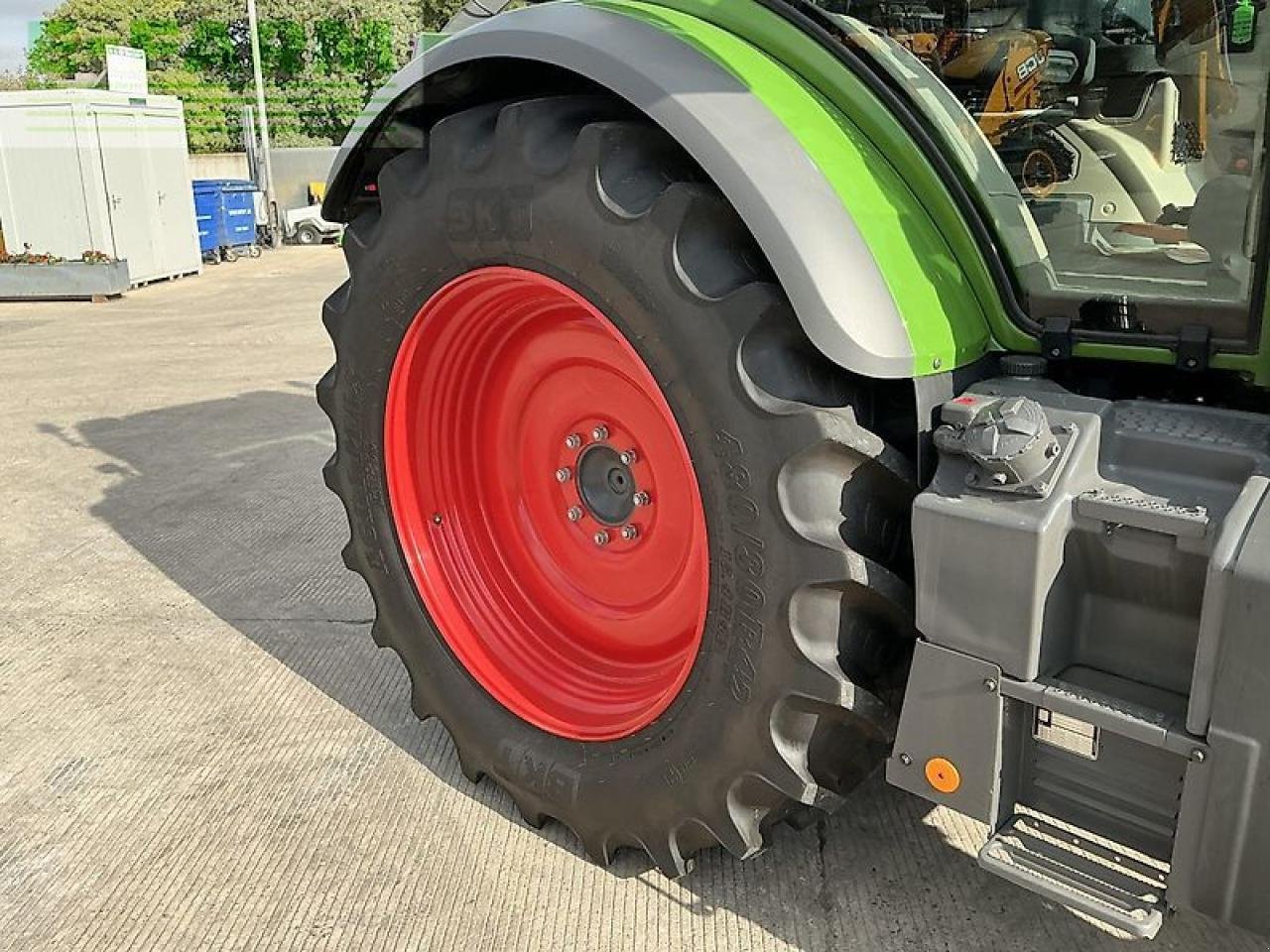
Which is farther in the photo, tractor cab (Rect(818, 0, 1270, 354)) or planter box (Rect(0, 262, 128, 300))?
planter box (Rect(0, 262, 128, 300))

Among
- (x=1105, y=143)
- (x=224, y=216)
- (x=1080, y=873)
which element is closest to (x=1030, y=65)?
(x=1105, y=143)

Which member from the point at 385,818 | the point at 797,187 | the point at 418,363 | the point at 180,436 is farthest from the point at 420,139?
the point at 180,436

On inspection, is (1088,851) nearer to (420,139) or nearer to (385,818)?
(385,818)

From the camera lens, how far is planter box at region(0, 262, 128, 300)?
1057cm

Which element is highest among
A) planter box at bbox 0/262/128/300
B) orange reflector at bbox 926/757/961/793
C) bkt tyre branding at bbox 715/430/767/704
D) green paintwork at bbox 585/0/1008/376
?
green paintwork at bbox 585/0/1008/376

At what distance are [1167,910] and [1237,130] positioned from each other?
110 cm

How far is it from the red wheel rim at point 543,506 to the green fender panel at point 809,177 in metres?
0.42

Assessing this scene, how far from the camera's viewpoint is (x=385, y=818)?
2.39 metres

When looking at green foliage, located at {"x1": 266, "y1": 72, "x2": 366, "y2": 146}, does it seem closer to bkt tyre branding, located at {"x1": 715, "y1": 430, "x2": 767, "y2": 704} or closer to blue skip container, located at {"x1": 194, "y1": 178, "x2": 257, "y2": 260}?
blue skip container, located at {"x1": 194, "y1": 178, "x2": 257, "y2": 260}

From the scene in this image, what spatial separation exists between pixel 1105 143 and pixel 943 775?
1.04 metres

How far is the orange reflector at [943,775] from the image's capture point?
5.58 feet

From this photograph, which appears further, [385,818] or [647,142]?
[385,818]

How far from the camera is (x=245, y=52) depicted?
84.7ft

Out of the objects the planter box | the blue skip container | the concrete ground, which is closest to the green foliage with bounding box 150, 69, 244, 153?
the blue skip container
